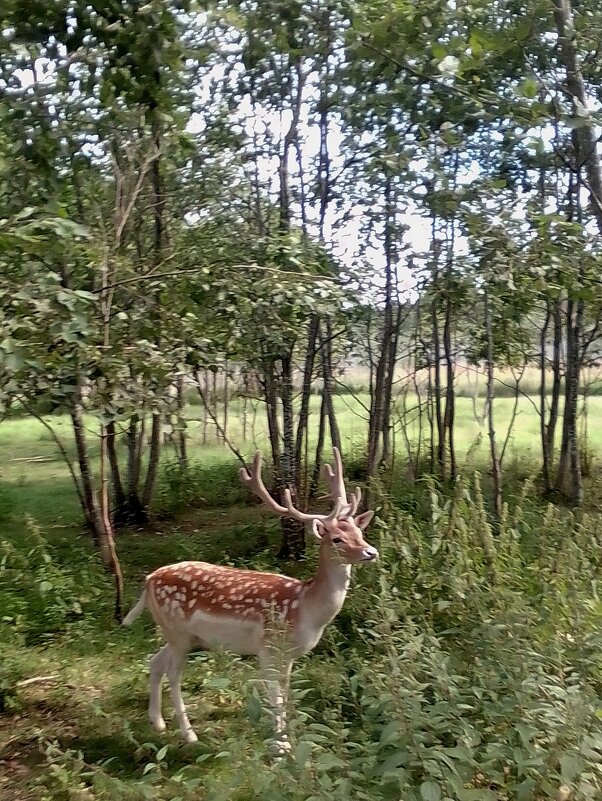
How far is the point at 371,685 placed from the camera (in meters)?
2.13

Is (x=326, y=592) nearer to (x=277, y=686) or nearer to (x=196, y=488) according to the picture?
(x=277, y=686)

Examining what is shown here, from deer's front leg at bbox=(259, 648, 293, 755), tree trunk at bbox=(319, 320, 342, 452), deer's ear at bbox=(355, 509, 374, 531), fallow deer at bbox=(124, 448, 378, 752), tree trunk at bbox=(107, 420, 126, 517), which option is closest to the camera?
deer's front leg at bbox=(259, 648, 293, 755)

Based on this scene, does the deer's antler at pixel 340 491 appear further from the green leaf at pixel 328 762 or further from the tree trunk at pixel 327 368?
the tree trunk at pixel 327 368

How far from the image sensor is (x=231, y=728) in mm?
2402

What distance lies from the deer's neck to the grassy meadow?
0.55 ft

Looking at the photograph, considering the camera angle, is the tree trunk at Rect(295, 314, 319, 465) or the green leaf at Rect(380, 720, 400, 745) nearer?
the green leaf at Rect(380, 720, 400, 745)

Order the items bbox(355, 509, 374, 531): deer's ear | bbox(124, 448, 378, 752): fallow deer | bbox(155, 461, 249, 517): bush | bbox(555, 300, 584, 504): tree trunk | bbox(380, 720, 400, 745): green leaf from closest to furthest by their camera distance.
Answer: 1. bbox(380, 720, 400, 745): green leaf
2. bbox(124, 448, 378, 752): fallow deer
3. bbox(355, 509, 374, 531): deer's ear
4. bbox(555, 300, 584, 504): tree trunk
5. bbox(155, 461, 249, 517): bush

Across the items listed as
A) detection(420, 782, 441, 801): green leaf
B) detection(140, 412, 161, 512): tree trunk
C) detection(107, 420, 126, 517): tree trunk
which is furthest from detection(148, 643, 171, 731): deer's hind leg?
detection(107, 420, 126, 517): tree trunk

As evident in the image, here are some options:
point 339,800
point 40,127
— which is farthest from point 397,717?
point 40,127

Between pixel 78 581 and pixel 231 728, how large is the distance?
1.61 metres

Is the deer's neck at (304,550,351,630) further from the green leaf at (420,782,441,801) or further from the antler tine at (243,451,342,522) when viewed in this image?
the green leaf at (420,782,441,801)

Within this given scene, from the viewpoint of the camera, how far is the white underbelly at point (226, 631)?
7.66ft

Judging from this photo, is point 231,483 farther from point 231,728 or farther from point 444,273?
point 231,728

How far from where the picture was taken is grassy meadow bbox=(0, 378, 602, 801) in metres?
1.78
